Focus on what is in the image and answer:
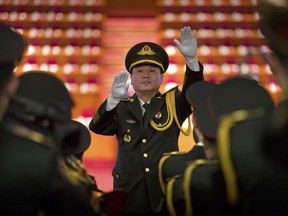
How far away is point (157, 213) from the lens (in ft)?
4.75

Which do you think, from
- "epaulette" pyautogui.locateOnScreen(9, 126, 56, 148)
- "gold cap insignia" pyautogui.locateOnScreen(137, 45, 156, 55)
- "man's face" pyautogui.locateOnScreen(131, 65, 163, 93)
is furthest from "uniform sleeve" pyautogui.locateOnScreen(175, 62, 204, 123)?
"epaulette" pyautogui.locateOnScreen(9, 126, 56, 148)

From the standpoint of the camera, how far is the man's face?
7.11 feet

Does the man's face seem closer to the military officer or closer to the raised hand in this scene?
the military officer

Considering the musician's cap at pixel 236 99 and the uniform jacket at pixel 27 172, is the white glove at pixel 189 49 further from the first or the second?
the uniform jacket at pixel 27 172

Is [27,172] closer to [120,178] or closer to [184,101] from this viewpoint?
[120,178]

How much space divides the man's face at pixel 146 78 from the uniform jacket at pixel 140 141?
0.06 m

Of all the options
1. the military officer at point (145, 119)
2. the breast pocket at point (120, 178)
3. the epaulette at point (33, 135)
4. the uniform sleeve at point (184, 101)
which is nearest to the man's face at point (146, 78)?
the military officer at point (145, 119)

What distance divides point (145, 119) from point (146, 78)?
22cm

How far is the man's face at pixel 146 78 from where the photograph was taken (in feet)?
7.11

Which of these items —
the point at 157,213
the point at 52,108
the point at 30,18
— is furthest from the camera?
the point at 30,18

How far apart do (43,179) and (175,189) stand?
468 mm

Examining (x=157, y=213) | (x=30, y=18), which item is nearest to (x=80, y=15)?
(x=30, y=18)

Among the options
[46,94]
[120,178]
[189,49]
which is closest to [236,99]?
[46,94]

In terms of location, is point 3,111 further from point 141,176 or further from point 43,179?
point 141,176
